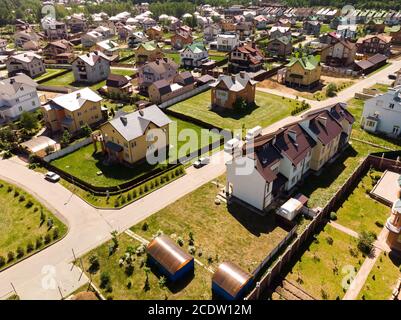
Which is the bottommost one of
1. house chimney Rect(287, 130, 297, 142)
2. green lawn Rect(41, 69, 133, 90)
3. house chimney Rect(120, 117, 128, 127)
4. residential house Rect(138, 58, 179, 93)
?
green lawn Rect(41, 69, 133, 90)

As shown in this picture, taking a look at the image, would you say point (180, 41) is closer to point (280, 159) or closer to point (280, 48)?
point (280, 48)

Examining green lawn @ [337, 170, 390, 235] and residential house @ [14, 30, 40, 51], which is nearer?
green lawn @ [337, 170, 390, 235]

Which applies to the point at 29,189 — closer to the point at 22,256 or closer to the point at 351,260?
the point at 22,256

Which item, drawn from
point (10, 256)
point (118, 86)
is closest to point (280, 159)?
point (10, 256)

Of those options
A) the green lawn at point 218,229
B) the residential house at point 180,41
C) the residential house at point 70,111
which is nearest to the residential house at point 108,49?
the residential house at point 180,41

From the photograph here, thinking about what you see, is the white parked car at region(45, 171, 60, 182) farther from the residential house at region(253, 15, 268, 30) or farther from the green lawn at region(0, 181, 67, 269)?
the residential house at region(253, 15, 268, 30)

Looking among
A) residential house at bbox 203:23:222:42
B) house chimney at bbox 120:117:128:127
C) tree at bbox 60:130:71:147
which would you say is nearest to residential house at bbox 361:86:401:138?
house chimney at bbox 120:117:128:127

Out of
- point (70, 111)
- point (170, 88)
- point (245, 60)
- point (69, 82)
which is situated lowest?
point (69, 82)
